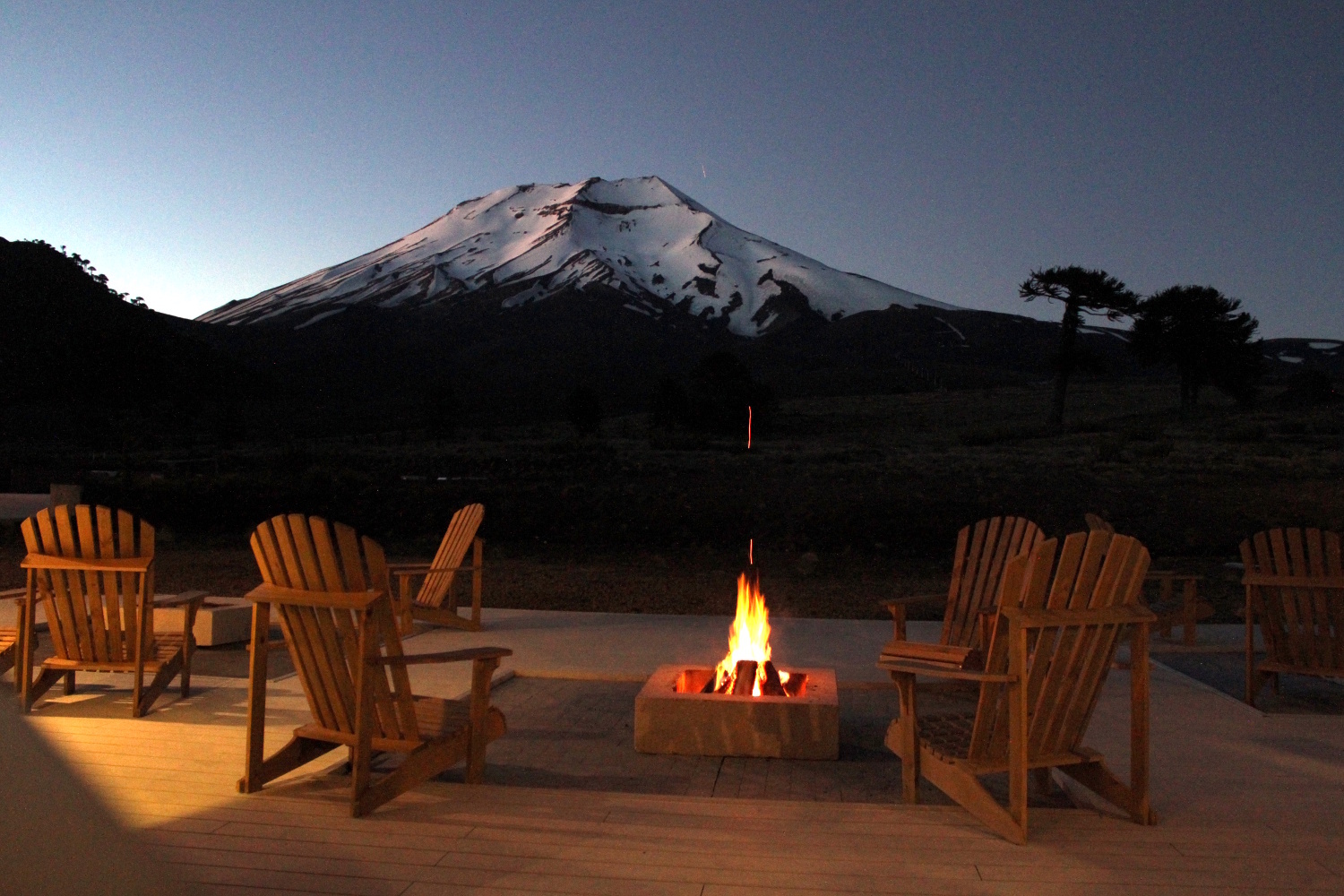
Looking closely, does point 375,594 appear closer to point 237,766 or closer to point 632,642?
point 237,766

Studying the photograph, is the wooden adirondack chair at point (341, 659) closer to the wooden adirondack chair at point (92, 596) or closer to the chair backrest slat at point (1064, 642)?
the wooden adirondack chair at point (92, 596)

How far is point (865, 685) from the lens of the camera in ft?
15.9

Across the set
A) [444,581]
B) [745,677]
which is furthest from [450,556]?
[745,677]

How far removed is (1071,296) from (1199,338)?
4764mm

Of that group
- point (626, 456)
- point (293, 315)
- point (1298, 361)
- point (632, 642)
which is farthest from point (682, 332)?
point (632, 642)

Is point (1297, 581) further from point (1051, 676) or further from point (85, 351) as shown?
point (85, 351)

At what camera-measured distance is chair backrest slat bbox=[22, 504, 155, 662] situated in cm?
403

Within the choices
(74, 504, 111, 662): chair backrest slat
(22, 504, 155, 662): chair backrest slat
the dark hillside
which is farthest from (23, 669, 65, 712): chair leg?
the dark hillside

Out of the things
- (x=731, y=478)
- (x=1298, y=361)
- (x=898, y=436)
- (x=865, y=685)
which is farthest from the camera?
(x=1298, y=361)

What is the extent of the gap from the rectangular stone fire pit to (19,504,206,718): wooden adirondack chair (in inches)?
74.9

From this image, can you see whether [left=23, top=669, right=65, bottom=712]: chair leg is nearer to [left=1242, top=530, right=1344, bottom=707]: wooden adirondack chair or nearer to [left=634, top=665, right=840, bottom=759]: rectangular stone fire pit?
[left=634, top=665, right=840, bottom=759]: rectangular stone fire pit

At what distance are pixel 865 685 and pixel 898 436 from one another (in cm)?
2792

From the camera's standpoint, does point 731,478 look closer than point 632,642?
No

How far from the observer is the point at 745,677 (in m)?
4.15
